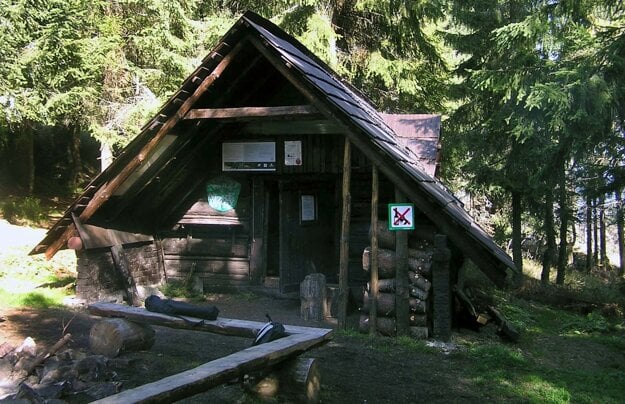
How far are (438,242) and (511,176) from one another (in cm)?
709

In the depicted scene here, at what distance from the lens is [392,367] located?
6910 millimetres

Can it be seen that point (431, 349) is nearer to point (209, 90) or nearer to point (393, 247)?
point (393, 247)

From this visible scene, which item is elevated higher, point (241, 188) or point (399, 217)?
point (241, 188)

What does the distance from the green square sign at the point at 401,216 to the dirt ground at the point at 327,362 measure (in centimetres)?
183

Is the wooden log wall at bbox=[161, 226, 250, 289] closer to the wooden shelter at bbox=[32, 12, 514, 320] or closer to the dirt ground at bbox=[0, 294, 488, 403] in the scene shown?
the wooden shelter at bbox=[32, 12, 514, 320]

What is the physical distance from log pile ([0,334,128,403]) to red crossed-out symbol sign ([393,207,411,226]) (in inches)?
176

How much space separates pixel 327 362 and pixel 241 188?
18.6 feet

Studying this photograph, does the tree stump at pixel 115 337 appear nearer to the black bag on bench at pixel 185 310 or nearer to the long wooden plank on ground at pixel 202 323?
the long wooden plank on ground at pixel 202 323

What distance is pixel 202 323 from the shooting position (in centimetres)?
618

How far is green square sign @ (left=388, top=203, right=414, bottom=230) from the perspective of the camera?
27.5 ft

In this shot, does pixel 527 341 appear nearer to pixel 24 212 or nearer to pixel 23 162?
pixel 24 212

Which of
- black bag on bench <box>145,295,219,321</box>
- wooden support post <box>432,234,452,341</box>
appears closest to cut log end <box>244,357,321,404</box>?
black bag on bench <box>145,295,219,321</box>

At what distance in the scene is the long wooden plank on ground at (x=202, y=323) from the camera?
5.99 metres

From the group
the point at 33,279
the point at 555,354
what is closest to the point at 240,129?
the point at 33,279
